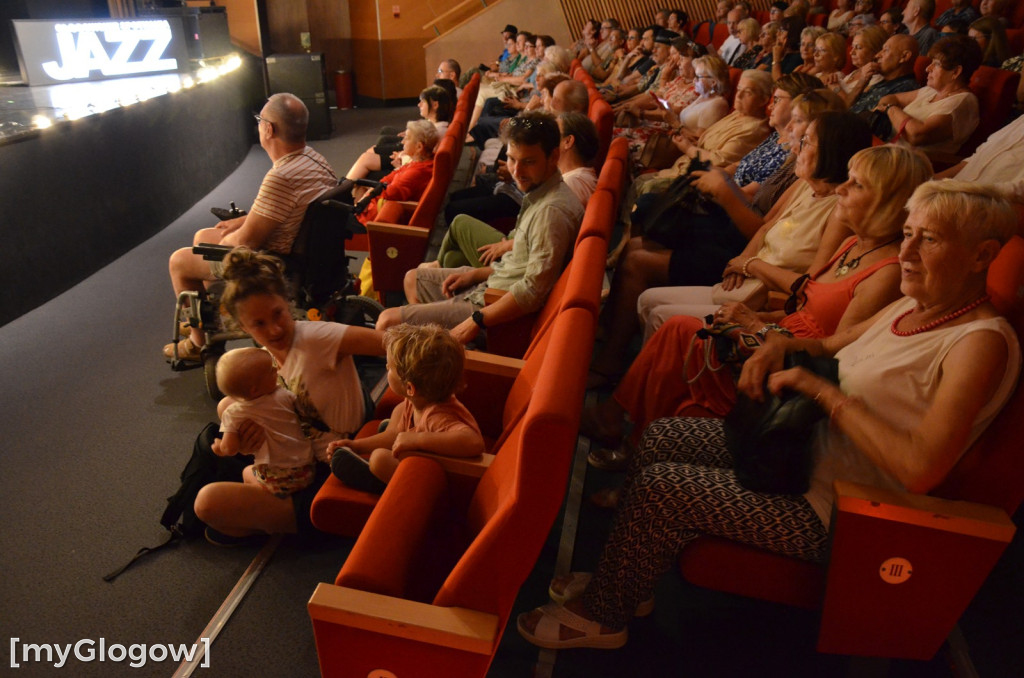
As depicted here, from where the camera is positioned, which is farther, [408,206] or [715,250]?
[408,206]

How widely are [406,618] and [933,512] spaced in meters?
0.98

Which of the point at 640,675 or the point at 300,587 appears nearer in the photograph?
the point at 640,675

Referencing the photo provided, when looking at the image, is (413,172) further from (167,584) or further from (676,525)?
(676,525)

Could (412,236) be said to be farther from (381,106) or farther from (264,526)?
(381,106)

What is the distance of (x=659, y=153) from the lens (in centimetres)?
412

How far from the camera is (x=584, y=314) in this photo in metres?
1.40

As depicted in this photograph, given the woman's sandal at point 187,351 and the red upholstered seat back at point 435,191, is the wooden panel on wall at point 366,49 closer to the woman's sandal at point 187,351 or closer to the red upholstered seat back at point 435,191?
the red upholstered seat back at point 435,191

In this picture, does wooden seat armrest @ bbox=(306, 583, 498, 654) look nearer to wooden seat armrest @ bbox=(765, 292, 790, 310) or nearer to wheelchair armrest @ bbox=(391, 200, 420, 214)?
wooden seat armrest @ bbox=(765, 292, 790, 310)

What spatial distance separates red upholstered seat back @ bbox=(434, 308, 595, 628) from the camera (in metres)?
1.04

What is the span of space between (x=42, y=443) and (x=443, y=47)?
30.0 ft

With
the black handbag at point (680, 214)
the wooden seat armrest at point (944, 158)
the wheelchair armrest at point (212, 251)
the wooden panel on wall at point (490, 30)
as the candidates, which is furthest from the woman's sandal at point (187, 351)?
the wooden panel on wall at point (490, 30)

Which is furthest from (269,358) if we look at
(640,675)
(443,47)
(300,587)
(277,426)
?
(443,47)

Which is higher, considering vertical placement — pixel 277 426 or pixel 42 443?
pixel 277 426

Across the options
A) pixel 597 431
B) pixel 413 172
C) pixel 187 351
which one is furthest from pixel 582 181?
pixel 187 351
